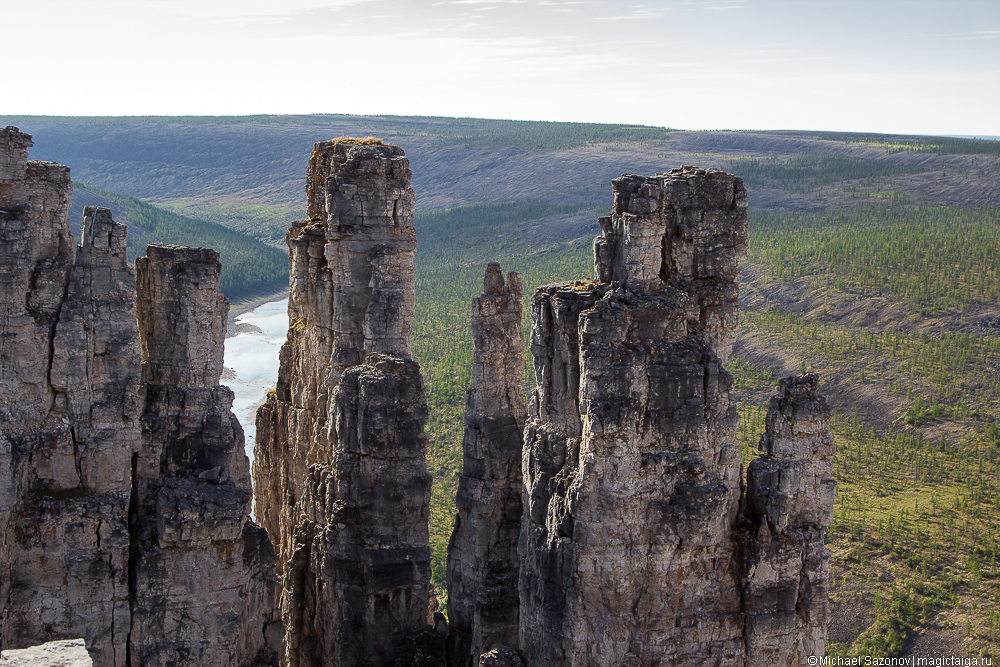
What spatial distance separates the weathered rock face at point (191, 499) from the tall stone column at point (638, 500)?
7654 millimetres

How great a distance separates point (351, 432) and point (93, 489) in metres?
7.73

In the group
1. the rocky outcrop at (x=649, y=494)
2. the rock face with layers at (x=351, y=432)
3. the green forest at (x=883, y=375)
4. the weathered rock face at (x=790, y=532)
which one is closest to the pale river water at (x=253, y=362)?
the green forest at (x=883, y=375)

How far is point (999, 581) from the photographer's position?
55750 millimetres

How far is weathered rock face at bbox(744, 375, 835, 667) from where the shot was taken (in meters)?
25.1

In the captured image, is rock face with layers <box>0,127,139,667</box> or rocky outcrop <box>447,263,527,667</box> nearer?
rock face with layers <box>0,127,139,667</box>

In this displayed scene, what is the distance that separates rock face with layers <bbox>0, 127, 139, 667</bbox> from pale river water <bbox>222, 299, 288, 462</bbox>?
38.6 metres

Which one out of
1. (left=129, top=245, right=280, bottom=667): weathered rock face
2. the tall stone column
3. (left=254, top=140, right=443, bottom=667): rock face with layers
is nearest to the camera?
the tall stone column

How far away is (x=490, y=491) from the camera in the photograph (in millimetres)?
32594

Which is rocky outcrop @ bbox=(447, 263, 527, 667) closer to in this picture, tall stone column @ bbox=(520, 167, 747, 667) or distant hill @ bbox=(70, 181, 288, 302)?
tall stone column @ bbox=(520, 167, 747, 667)

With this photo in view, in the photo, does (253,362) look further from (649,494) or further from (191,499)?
(649,494)

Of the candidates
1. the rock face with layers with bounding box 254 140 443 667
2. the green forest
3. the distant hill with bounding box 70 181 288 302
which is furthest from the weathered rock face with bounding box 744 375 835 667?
the distant hill with bounding box 70 181 288 302

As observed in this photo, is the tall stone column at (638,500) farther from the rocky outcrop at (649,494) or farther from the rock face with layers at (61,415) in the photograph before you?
the rock face with layers at (61,415)

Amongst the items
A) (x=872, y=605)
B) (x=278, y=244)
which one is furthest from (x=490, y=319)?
(x=278, y=244)

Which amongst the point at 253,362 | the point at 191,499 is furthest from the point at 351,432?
the point at 253,362
